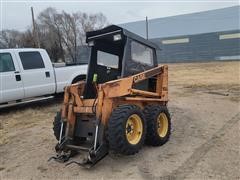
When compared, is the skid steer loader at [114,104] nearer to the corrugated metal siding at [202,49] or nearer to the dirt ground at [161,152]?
the dirt ground at [161,152]

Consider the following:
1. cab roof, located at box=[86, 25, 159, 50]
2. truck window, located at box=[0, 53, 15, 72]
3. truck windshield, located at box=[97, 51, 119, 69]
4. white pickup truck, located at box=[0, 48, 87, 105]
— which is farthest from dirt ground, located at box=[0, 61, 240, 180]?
cab roof, located at box=[86, 25, 159, 50]

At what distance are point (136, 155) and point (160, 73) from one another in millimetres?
1831

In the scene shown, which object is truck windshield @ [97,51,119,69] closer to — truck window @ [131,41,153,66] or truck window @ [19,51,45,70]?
truck window @ [131,41,153,66]

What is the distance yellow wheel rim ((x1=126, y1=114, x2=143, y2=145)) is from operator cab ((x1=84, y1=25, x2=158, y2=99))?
85 centimetres

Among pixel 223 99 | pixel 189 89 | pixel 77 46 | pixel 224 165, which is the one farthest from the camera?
pixel 77 46

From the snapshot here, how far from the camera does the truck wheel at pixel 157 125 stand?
5941 millimetres

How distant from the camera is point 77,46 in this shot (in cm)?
4122

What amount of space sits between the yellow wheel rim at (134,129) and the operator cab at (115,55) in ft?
2.80

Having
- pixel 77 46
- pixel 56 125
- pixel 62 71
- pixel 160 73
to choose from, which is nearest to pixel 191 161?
pixel 160 73

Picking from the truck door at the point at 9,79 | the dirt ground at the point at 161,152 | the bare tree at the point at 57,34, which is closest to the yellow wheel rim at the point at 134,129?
the dirt ground at the point at 161,152

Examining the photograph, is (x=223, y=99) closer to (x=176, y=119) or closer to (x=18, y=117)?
(x=176, y=119)

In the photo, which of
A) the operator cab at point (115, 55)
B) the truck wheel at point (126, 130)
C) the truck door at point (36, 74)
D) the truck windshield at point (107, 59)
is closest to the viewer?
the truck wheel at point (126, 130)

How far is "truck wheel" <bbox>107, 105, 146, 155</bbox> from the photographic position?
5074mm

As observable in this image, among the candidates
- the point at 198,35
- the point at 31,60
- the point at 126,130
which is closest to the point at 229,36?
the point at 198,35
